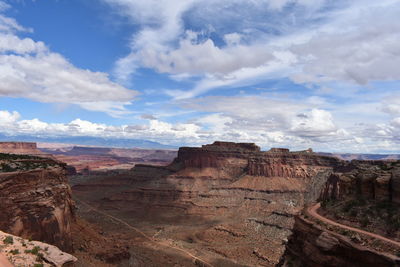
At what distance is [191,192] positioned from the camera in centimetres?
11144

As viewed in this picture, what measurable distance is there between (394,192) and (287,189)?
77.1 meters

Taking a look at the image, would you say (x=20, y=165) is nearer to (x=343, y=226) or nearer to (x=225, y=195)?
(x=343, y=226)

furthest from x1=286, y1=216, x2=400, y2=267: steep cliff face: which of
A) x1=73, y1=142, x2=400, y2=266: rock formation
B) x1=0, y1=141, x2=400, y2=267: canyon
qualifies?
x1=73, y1=142, x2=400, y2=266: rock formation

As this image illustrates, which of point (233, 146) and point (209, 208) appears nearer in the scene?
point (209, 208)

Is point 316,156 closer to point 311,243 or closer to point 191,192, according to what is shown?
point 191,192

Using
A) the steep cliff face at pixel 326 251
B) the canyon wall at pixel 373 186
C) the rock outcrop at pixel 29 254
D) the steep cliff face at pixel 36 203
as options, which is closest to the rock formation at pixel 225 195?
the canyon wall at pixel 373 186

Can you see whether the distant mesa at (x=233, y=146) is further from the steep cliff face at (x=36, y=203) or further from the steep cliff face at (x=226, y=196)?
the steep cliff face at (x=36, y=203)

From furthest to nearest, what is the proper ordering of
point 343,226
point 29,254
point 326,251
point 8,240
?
point 343,226, point 326,251, point 8,240, point 29,254

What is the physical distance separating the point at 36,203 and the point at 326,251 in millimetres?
28857

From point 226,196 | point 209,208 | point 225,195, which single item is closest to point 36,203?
point 209,208

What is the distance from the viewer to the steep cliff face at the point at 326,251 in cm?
1920

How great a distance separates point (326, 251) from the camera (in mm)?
21781

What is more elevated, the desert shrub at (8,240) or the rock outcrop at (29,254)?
the desert shrub at (8,240)

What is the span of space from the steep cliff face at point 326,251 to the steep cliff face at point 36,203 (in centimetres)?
2554
